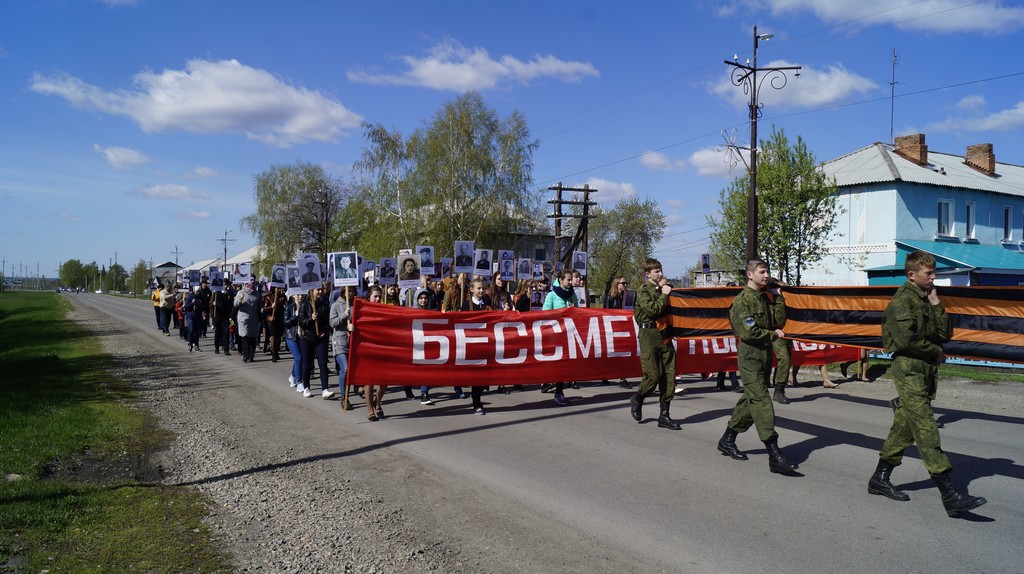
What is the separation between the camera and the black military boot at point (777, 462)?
6719mm

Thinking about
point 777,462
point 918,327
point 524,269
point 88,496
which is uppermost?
point 524,269

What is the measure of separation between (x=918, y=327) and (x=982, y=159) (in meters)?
44.9

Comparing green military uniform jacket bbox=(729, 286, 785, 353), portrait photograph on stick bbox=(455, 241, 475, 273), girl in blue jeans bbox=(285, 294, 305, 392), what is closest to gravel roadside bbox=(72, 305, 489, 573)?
girl in blue jeans bbox=(285, 294, 305, 392)

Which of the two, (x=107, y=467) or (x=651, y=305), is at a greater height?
(x=651, y=305)

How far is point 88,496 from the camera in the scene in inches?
240

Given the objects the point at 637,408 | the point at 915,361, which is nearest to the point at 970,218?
the point at 637,408

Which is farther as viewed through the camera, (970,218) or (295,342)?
(970,218)

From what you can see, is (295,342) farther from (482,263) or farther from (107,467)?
(482,263)

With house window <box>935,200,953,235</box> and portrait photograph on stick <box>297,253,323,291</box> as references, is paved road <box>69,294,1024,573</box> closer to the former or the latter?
portrait photograph on stick <box>297,253,323,291</box>

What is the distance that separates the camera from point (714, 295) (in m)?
12.1

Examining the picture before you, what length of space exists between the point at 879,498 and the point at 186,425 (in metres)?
8.50

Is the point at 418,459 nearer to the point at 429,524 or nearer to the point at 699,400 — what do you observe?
the point at 429,524

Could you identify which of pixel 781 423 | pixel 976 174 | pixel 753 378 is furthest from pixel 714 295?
pixel 976 174

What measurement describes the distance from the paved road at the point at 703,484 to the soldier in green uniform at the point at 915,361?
445 mm
